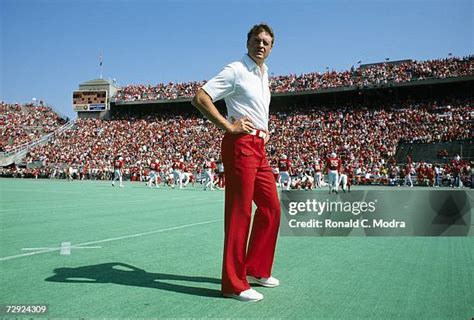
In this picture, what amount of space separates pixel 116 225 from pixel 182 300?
507cm

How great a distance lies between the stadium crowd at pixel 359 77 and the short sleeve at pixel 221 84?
3465 centimetres

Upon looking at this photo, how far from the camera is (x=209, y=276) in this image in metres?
4.31

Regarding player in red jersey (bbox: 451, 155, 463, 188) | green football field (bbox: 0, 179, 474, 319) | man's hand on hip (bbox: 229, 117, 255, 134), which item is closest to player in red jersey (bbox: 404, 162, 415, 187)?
player in red jersey (bbox: 451, 155, 463, 188)

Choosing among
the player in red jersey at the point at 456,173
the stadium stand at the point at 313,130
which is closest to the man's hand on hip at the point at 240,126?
the stadium stand at the point at 313,130

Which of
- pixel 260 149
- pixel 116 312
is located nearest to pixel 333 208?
pixel 260 149

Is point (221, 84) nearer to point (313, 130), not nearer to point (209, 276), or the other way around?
point (209, 276)

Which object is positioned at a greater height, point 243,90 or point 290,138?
point 290,138

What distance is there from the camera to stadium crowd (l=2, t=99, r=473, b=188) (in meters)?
35.8

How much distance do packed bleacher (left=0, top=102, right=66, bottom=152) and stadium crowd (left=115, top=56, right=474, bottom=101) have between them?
9337 mm

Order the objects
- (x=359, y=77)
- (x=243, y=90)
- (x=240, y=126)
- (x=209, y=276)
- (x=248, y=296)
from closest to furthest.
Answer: (x=248, y=296) → (x=240, y=126) → (x=243, y=90) → (x=209, y=276) → (x=359, y=77)

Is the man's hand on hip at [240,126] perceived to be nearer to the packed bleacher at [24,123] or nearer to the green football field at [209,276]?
the green football field at [209,276]

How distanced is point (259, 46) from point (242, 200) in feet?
4.26

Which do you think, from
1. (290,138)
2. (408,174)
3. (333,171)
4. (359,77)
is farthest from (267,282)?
(359,77)

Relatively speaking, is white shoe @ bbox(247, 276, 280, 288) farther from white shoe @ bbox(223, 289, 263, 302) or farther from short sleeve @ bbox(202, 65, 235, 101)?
short sleeve @ bbox(202, 65, 235, 101)
